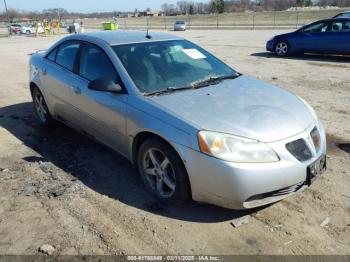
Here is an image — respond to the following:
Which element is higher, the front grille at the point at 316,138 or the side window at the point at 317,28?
the side window at the point at 317,28

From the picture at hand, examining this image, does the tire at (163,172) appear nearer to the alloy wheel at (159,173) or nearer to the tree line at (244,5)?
the alloy wheel at (159,173)

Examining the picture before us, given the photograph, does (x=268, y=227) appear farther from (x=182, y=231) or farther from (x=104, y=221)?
(x=104, y=221)

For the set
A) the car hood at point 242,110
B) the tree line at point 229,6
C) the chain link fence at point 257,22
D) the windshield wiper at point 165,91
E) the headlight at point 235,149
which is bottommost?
the headlight at point 235,149

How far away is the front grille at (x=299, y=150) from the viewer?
317 cm

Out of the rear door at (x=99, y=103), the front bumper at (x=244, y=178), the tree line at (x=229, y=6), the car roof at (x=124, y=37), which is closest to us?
the front bumper at (x=244, y=178)

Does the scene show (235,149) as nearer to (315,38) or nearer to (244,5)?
(315,38)

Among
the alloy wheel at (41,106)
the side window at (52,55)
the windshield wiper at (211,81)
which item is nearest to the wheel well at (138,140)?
the windshield wiper at (211,81)

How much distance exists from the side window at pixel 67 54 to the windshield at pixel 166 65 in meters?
0.90

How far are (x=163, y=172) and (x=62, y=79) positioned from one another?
2183 mm

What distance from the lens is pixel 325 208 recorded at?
3555mm

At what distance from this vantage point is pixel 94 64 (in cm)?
447

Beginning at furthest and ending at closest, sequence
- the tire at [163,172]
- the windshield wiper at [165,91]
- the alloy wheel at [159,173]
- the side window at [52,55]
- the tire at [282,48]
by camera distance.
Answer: the tire at [282,48], the side window at [52,55], the windshield wiper at [165,91], the alloy wheel at [159,173], the tire at [163,172]

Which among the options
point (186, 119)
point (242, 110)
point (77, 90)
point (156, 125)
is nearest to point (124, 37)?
point (77, 90)

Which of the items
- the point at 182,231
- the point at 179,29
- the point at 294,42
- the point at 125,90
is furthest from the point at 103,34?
the point at 179,29
